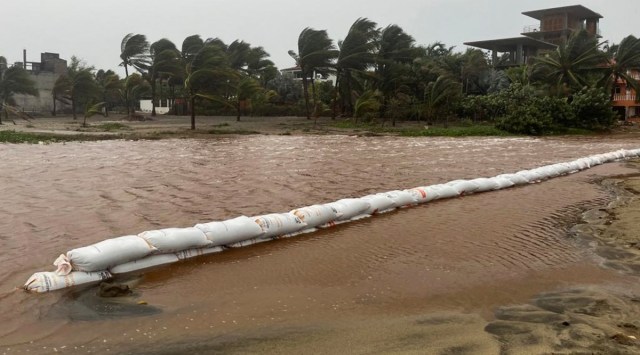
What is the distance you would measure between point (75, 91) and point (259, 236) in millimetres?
29427

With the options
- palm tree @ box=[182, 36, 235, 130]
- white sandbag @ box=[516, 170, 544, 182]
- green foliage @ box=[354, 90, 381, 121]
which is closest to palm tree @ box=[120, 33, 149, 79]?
palm tree @ box=[182, 36, 235, 130]

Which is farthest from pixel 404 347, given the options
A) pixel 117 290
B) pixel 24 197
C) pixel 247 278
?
pixel 24 197

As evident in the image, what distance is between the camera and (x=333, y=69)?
96.7ft

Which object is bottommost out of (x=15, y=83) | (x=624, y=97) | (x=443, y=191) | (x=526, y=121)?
(x=443, y=191)

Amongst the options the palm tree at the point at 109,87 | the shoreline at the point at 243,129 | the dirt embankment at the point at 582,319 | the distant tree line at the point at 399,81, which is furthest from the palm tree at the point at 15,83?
the dirt embankment at the point at 582,319

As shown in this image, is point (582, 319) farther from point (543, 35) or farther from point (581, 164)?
point (543, 35)

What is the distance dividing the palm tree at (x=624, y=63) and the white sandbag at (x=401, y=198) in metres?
28.2

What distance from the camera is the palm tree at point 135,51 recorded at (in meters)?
30.2

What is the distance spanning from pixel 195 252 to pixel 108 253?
893 mm

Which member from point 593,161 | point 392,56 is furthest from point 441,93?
point 593,161

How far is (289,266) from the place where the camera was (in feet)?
15.9

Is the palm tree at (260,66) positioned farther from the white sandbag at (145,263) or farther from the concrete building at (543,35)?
the white sandbag at (145,263)

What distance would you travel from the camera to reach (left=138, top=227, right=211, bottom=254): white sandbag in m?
4.75

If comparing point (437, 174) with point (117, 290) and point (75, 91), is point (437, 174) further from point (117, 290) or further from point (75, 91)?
point (75, 91)
